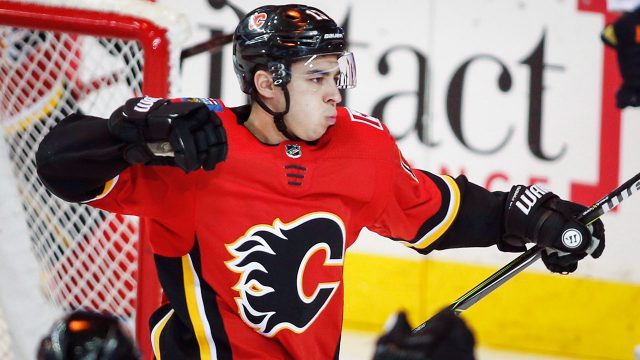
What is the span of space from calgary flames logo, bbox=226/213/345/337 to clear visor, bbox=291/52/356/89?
30cm

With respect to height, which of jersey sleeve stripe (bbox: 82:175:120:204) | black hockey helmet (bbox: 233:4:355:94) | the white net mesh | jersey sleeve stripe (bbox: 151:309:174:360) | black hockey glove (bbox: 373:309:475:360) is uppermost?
black hockey helmet (bbox: 233:4:355:94)

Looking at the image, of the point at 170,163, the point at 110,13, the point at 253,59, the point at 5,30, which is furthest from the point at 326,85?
the point at 5,30

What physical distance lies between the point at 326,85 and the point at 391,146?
0.23m

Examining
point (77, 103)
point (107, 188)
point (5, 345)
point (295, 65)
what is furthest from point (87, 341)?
point (5, 345)

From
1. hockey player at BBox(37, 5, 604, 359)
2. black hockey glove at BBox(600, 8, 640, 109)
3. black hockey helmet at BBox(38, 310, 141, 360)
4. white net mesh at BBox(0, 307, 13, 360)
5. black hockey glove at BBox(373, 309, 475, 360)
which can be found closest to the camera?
black hockey glove at BBox(373, 309, 475, 360)

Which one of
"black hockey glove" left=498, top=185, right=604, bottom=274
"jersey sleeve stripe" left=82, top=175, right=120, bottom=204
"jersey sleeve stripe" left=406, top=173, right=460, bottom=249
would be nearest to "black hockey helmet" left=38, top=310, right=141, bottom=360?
"jersey sleeve stripe" left=82, top=175, right=120, bottom=204

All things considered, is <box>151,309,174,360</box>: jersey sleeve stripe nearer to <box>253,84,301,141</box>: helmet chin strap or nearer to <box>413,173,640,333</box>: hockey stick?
<box>253,84,301,141</box>: helmet chin strap

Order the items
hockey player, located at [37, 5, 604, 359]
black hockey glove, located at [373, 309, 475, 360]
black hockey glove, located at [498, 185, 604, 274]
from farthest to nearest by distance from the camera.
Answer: black hockey glove, located at [498, 185, 604, 274] → hockey player, located at [37, 5, 604, 359] → black hockey glove, located at [373, 309, 475, 360]

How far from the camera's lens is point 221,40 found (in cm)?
306

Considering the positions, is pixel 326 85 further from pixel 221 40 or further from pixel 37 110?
pixel 37 110

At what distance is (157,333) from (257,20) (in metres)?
0.72

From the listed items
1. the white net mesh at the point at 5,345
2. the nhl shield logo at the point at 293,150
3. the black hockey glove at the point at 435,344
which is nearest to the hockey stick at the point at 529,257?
the nhl shield logo at the point at 293,150

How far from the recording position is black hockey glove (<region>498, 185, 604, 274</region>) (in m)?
2.53

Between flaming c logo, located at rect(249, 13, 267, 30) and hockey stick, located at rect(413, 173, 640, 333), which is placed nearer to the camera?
flaming c logo, located at rect(249, 13, 267, 30)
